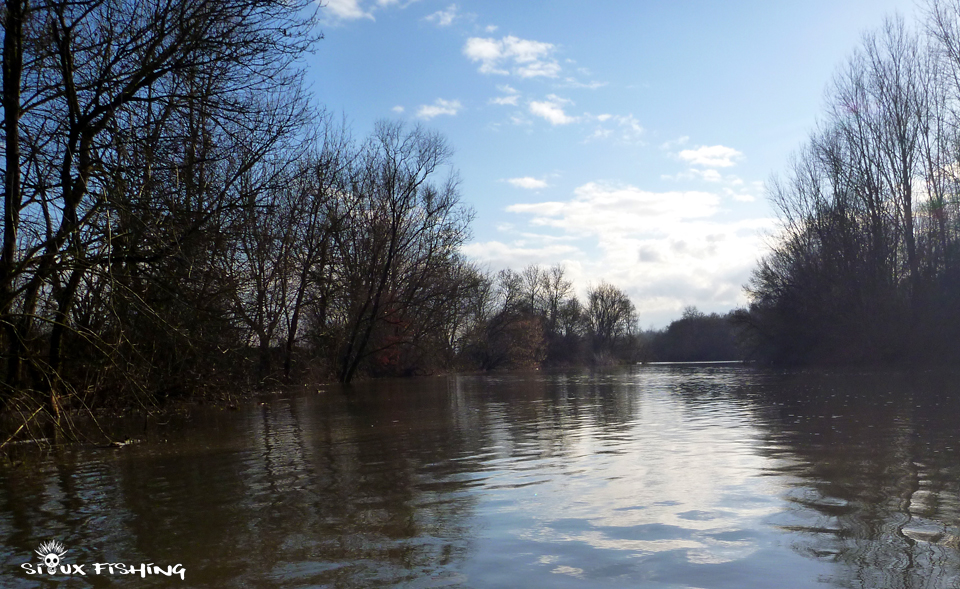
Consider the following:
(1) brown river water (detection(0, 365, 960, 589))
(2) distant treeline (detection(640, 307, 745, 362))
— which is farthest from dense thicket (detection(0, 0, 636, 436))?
(2) distant treeline (detection(640, 307, 745, 362))

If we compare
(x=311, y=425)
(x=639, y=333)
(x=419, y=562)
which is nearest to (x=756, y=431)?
(x=419, y=562)

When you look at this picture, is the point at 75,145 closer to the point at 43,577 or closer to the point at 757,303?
the point at 43,577

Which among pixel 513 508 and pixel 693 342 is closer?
pixel 513 508

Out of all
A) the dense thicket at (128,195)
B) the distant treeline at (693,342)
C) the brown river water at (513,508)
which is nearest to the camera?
the brown river water at (513,508)

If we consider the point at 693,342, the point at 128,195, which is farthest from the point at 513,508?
the point at 693,342

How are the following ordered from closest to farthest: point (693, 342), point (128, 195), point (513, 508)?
point (513, 508) → point (128, 195) → point (693, 342)

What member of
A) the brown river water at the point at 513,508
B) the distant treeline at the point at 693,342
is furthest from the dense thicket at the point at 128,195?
the distant treeline at the point at 693,342

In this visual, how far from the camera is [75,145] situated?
1056cm

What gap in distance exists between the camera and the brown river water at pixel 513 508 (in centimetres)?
409

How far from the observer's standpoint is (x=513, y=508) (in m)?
5.68

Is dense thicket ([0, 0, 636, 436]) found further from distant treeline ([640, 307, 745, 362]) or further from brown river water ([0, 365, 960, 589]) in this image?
distant treeline ([640, 307, 745, 362])

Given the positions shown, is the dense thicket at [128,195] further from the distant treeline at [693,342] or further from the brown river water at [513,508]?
the distant treeline at [693,342]

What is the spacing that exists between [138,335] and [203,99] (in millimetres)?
4688

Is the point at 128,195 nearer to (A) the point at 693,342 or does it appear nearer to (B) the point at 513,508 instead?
(B) the point at 513,508
